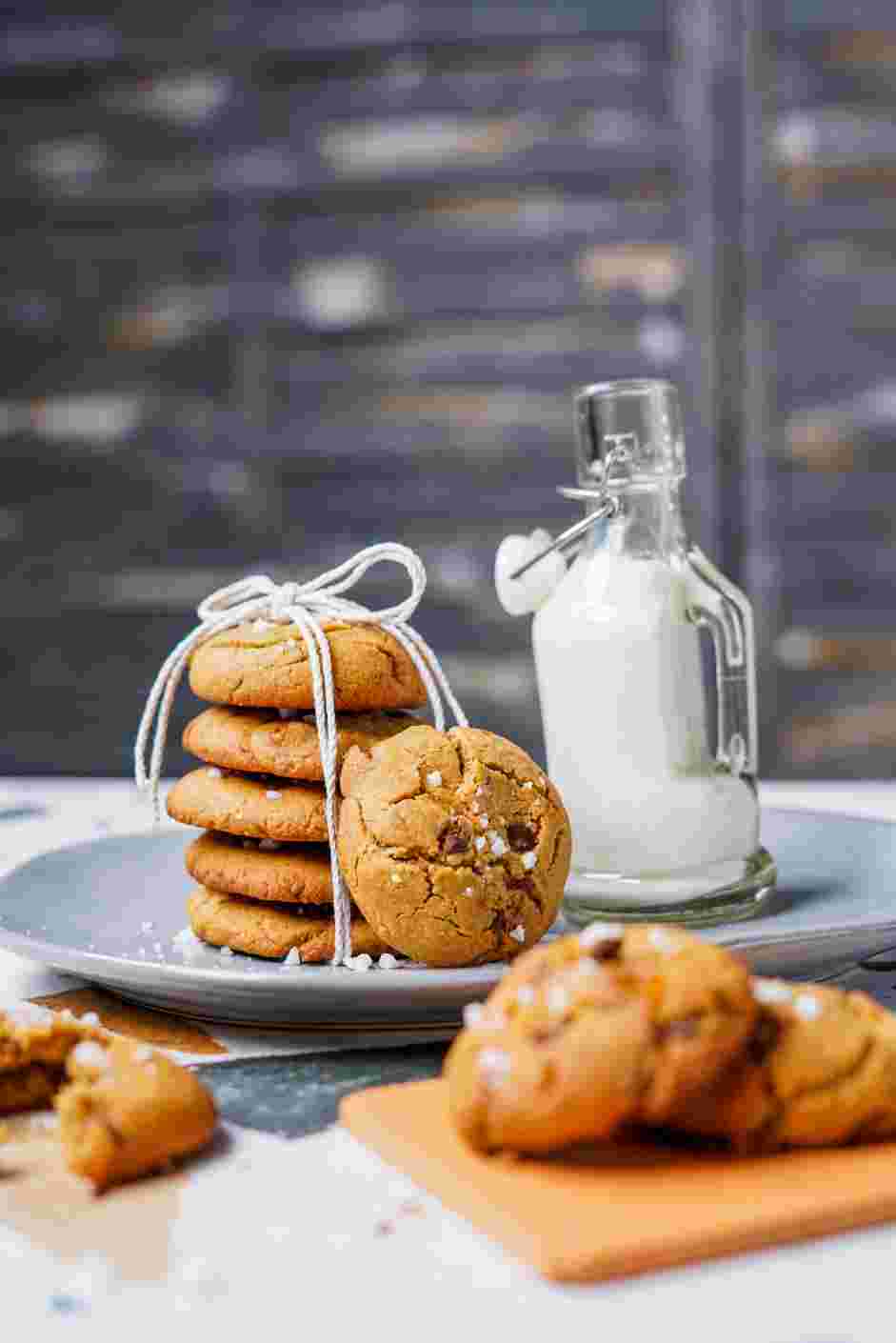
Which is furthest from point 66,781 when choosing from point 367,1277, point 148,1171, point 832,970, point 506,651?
point 506,651

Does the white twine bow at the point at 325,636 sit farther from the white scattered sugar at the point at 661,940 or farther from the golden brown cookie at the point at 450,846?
the white scattered sugar at the point at 661,940

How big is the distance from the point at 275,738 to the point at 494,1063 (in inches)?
14.5

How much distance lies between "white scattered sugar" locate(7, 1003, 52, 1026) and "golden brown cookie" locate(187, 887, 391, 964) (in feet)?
0.33

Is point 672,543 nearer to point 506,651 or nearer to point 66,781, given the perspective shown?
point 66,781

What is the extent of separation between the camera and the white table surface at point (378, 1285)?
52cm

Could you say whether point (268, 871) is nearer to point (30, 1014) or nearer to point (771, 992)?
point (30, 1014)

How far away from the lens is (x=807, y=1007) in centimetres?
62

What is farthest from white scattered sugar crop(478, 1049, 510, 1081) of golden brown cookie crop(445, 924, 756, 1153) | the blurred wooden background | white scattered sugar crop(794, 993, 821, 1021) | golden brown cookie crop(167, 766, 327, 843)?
the blurred wooden background

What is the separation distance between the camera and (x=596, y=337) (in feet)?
11.5

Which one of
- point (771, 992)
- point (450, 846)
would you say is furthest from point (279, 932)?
point (771, 992)

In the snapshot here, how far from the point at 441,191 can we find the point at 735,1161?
10.3 ft

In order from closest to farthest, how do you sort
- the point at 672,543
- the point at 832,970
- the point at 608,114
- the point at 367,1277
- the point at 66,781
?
1. the point at 367,1277
2. the point at 832,970
3. the point at 672,543
4. the point at 66,781
5. the point at 608,114

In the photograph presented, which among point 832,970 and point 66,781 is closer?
point 832,970

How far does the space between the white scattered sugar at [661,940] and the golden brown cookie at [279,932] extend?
303 millimetres
